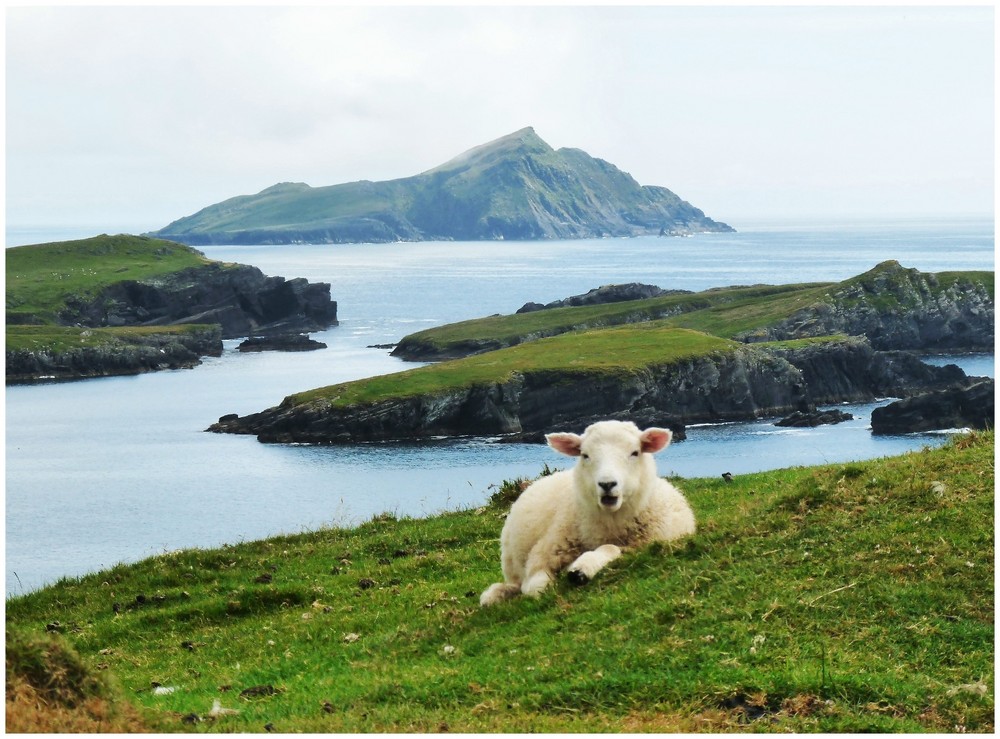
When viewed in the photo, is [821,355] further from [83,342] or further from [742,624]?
[742,624]

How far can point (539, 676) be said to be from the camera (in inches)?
416

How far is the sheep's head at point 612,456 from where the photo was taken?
13.4 meters

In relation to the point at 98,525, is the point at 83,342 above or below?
above

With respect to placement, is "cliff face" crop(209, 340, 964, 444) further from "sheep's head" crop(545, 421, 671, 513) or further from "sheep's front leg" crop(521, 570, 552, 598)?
"sheep's front leg" crop(521, 570, 552, 598)

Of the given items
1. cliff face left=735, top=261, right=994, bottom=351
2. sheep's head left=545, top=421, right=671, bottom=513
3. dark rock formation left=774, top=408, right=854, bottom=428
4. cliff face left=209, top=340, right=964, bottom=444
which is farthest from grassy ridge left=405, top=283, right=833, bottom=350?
sheep's head left=545, top=421, right=671, bottom=513

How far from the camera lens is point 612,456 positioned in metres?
13.7

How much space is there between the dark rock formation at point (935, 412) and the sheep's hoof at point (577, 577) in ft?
377

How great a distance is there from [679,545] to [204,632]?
291 inches

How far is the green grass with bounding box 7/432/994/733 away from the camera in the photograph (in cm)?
954

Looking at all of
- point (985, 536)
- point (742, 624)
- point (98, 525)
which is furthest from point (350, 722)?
point (98, 525)

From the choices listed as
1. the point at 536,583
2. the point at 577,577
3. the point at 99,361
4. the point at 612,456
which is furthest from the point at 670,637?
the point at 99,361

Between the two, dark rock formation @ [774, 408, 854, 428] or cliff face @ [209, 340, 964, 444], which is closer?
dark rock formation @ [774, 408, 854, 428]

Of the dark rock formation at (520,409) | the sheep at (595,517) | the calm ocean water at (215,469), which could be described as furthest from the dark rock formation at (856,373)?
the sheep at (595,517)

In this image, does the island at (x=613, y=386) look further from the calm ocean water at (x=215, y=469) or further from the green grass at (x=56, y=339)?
the green grass at (x=56, y=339)
